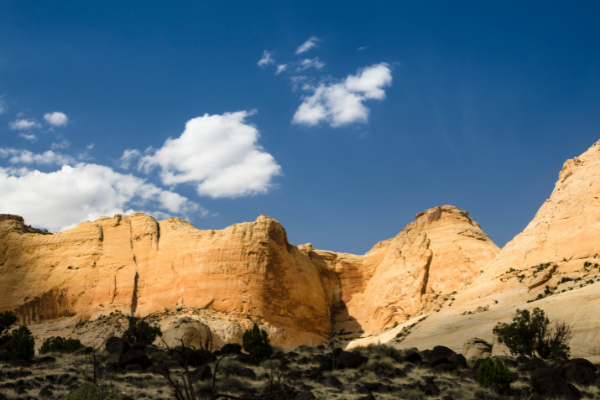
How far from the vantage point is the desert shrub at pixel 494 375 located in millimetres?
18922

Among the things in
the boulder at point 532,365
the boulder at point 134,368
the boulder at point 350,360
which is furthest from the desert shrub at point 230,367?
the boulder at point 532,365

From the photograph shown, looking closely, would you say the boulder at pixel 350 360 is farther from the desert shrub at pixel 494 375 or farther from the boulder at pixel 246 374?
the desert shrub at pixel 494 375

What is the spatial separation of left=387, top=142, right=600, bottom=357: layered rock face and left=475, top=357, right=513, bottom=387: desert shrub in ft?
35.0

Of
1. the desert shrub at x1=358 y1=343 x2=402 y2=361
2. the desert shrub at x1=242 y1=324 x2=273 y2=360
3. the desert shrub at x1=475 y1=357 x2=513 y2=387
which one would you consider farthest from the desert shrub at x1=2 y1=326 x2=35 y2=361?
the desert shrub at x1=475 y1=357 x2=513 y2=387

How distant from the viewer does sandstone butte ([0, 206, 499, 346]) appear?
169ft

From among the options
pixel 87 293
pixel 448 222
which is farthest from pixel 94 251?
pixel 448 222

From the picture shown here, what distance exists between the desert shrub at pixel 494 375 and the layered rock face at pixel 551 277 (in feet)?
35.0

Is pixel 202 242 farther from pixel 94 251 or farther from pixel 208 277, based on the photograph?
pixel 94 251

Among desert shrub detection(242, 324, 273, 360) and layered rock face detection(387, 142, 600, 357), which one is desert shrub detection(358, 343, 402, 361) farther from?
layered rock face detection(387, 142, 600, 357)

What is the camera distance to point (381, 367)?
23.9 metres

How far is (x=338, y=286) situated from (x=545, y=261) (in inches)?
1123

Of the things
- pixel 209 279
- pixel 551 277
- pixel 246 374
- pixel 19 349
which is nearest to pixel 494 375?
pixel 246 374

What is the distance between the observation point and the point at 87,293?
5444 cm

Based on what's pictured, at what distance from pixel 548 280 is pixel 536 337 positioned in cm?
1382
